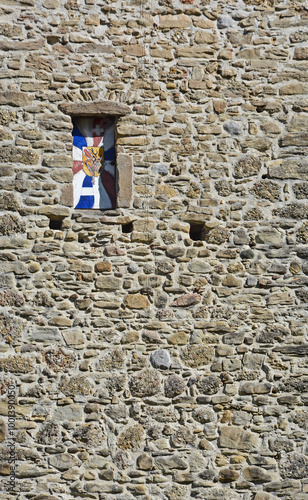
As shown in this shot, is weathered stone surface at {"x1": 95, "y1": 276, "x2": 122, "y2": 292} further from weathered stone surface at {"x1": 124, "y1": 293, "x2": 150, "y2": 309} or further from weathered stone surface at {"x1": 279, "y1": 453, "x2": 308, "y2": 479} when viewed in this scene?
weathered stone surface at {"x1": 279, "y1": 453, "x2": 308, "y2": 479}

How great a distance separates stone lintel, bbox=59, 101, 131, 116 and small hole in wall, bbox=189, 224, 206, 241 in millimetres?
1226

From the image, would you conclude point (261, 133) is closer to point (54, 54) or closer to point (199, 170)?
point (199, 170)

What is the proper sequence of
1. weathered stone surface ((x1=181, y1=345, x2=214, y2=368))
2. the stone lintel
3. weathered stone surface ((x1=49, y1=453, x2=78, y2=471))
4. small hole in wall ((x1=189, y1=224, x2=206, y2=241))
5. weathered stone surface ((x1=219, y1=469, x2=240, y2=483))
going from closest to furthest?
weathered stone surface ((x1=49, y1=453, x2=78, y2=471)), weathered stone surface ((x1=219, y1=469, x2=240, y2=483)), weathered stone surface ((x1=181, y1=345, x2=214, y2=368)), the stone lintel, small hole in wall ((x1=189, y1=224, x2=206, y2=241))

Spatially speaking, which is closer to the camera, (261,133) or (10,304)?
(10,304)

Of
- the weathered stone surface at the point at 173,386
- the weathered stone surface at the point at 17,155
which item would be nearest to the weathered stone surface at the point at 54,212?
the weathered stone surface at the point at 17,155

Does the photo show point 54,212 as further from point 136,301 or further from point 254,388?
point 254,388

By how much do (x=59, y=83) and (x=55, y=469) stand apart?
3430 millimetres

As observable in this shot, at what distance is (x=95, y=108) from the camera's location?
627 centimetres

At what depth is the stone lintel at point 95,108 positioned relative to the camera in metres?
6.24

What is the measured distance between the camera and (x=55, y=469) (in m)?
5.88

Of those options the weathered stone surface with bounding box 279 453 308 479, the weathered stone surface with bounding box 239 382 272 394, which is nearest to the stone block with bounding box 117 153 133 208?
the weathered stone surface with bounding box 239 382 272 394

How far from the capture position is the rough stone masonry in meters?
5.97

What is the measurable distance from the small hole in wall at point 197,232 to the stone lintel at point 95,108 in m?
1.23

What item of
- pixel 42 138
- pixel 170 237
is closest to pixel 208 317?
pixel 170 237
